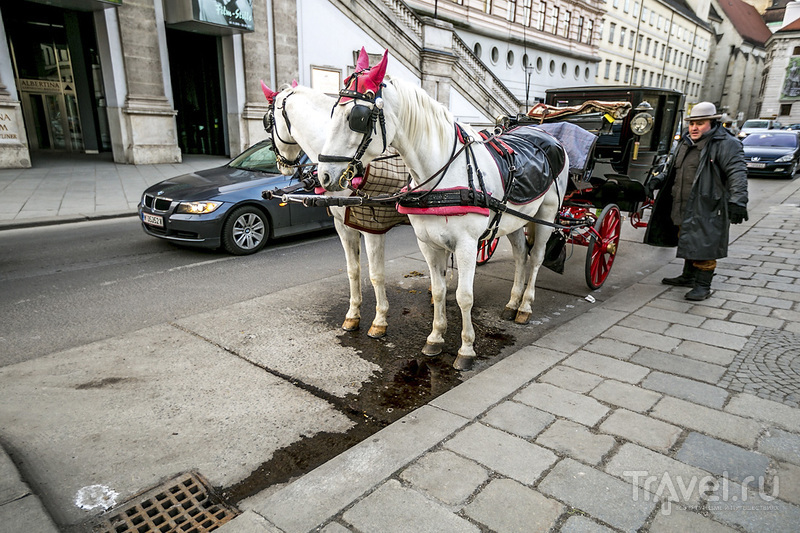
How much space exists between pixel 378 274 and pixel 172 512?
2.54m

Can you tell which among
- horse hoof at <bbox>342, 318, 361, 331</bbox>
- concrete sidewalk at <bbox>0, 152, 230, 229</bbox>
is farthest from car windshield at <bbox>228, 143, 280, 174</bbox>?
horse hoof at <bbox>342, 318, 361, 331</bbox>

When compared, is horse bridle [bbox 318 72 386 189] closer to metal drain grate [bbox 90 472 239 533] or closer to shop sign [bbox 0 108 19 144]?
metal drain grate [bbox 90 472 239 533]

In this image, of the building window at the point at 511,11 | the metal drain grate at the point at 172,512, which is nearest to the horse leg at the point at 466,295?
the metal drain grate at the point at 172,512

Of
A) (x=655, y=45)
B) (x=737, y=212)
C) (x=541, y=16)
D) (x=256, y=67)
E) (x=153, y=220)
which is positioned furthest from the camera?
(x=655, y=45)

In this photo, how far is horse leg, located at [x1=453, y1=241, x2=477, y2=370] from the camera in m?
3.60

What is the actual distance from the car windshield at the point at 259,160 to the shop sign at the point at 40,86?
1709 centimetres

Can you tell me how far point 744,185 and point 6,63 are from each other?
679 inches

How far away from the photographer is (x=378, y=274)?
4.48 m

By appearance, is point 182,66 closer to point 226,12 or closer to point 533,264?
point 226,12

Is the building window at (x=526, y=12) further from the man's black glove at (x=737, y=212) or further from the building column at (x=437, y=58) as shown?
the man's black glove at (x=737, y=212)

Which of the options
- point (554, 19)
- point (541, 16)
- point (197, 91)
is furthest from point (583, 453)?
point (554, 19)

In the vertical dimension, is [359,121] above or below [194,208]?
above

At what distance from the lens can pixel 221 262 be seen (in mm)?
6906

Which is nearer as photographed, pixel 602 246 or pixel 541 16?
pixel 602 246
